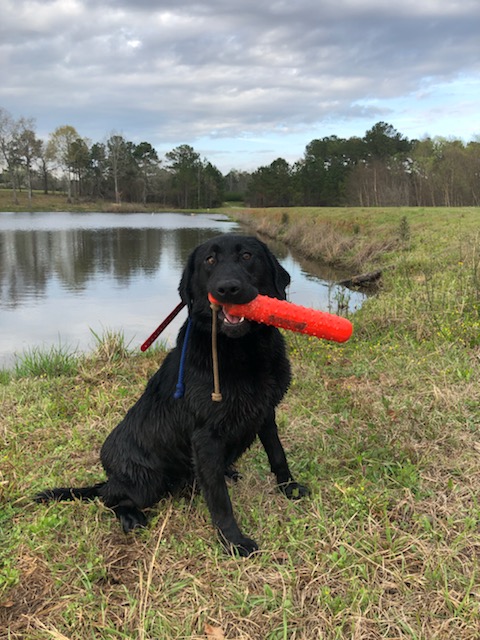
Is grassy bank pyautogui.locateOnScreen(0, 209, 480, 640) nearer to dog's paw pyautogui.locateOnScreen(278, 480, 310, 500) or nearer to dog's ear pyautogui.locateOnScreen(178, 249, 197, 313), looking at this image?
dog's paw pyautogui.locateOnScreen(278, 480, 310, 500)

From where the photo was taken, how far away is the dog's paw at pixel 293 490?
2.99 meters

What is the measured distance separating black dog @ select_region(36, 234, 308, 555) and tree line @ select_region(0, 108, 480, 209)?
3606 cm

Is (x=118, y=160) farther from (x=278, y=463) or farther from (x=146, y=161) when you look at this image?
(x=278, y=463)

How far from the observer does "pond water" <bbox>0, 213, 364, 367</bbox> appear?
359 inches

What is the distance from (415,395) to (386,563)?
2.16 metres

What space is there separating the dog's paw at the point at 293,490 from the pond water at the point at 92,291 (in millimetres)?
4977

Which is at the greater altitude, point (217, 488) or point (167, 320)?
point (167, 320)

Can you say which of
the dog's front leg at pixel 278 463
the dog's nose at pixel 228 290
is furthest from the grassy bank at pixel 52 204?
the dog's nose at pixel 228 290

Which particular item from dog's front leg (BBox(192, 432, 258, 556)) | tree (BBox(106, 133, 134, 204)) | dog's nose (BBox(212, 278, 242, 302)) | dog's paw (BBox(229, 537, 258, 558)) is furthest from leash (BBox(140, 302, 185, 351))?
tree (BBox(106, 133, 134, 204))

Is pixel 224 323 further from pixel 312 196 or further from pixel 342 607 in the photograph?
pixel 312 196

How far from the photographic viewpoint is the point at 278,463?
306cm

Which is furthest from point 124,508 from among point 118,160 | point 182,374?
point 118,160

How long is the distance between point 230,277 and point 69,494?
1.71 metres

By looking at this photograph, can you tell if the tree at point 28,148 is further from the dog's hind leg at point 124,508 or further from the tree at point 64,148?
the dog's hind leg at point 124,508
